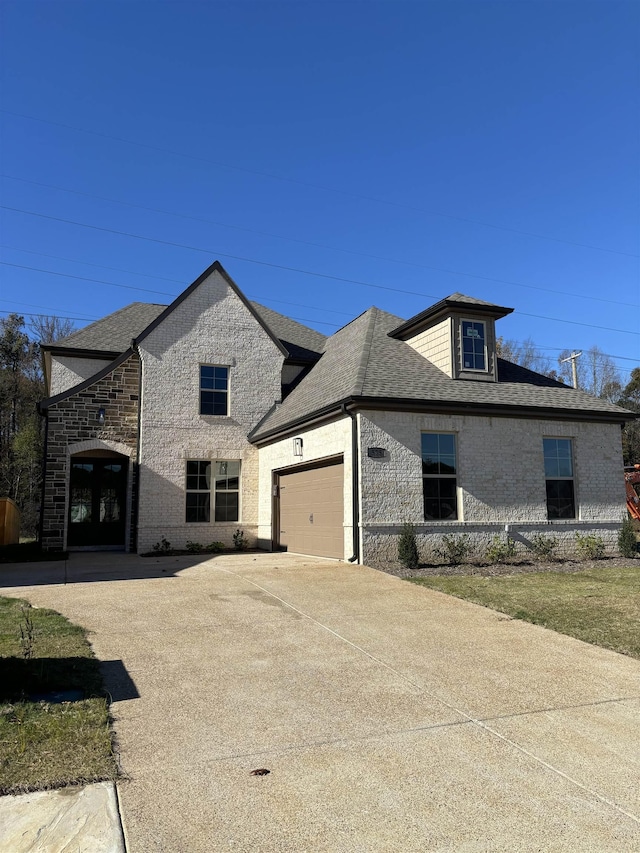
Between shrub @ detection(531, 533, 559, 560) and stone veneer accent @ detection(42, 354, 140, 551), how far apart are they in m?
11.0

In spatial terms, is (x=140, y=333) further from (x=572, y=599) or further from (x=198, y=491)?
(x=572, y=599)

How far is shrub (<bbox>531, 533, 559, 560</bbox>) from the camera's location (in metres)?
14.3

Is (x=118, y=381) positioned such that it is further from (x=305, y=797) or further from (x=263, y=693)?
(x=305, y=797)

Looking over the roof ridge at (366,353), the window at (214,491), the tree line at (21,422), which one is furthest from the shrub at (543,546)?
the tree line at (21,422)

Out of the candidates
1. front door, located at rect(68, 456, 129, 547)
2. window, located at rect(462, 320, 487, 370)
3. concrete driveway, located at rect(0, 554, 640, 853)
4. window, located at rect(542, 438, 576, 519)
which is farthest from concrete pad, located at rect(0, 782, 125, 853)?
front door, located at rect(68, 456, 129, 547)

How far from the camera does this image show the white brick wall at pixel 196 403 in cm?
→ 1797

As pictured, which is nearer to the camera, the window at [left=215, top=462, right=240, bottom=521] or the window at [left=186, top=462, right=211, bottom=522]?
the window at [left=186, top=462, right=211, bottom=522]

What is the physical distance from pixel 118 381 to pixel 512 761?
643 inches

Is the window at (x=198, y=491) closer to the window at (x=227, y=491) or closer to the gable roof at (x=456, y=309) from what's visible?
the window at (x=227, y=491)

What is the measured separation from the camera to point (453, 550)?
44.0 feet

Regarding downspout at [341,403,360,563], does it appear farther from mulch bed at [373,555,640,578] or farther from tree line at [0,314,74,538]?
tree line at [0,314,74,538]

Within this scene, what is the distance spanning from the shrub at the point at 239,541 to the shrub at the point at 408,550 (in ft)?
22.9

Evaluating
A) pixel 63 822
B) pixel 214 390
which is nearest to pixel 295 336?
pixel 214 390

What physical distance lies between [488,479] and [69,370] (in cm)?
1363
